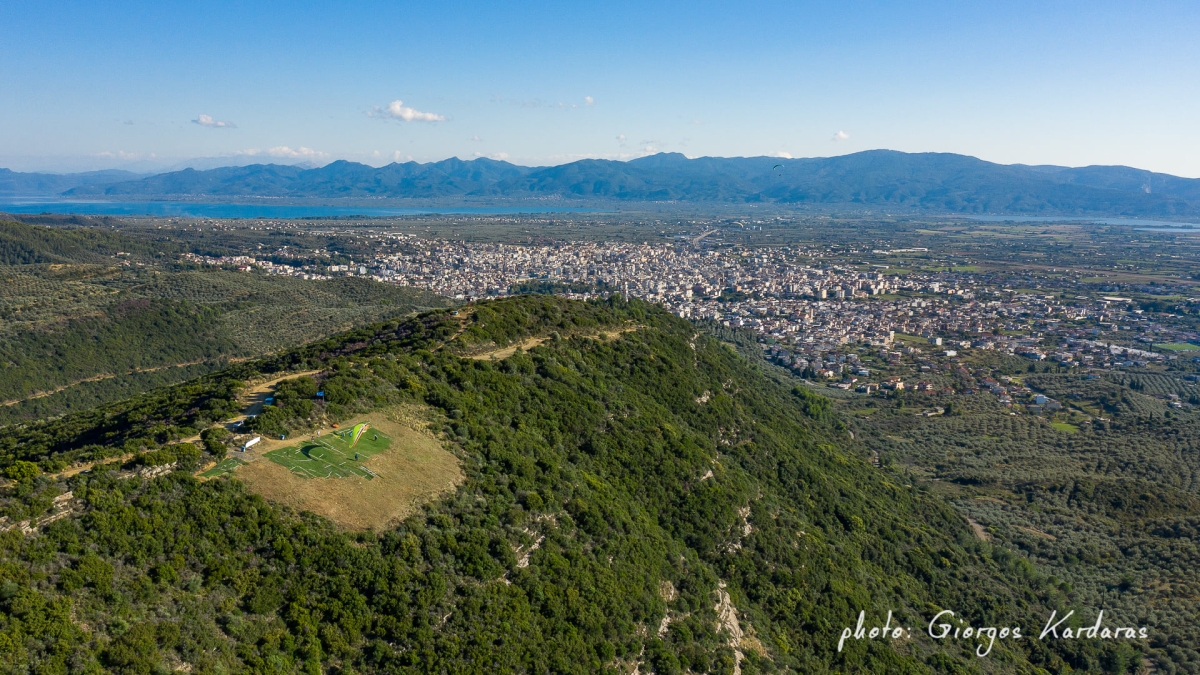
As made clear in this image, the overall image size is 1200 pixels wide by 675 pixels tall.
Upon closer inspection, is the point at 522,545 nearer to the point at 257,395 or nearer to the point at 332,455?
the point at 332,455

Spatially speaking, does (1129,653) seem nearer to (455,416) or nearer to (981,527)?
(981,527)

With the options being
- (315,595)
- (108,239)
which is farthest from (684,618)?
(108,239)

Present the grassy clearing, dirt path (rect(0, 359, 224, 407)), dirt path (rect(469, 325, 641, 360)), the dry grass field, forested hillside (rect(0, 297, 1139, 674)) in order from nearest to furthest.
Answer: forested hillside (rect(0, 297, 1139, 674)) < the dry grass field < the grassy clearing < dirt path (rect(469, 325, 641, 360)) < dirt path (rect(0, 359, 224, 407))

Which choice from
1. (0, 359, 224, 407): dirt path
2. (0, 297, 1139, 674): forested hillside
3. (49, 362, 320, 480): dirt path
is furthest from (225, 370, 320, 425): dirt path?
(0, 359, 224, 407): dirt path

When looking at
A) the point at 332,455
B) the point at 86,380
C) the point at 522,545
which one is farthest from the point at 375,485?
the point at 86,380

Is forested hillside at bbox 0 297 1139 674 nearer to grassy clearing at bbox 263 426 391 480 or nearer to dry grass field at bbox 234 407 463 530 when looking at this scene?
dry grass field at bbox 234 407 463 530
